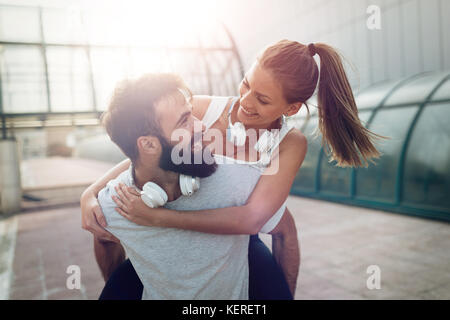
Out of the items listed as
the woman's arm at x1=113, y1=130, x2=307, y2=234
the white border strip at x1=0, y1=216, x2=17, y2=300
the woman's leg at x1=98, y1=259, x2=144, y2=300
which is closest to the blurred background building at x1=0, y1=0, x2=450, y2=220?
the white border strip at x1=0, y1=216, x2=17, y2=300

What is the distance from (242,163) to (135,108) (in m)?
0.45

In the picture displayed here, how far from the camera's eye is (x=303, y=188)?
33.5ft

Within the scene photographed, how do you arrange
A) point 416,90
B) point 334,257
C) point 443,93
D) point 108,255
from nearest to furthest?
point 108,255 → point 334,257 → point 443,93 → point 416,90

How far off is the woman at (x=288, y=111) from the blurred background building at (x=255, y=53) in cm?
600

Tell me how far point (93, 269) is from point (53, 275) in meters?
0.47

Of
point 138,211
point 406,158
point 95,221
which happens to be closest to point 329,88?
point 138,211

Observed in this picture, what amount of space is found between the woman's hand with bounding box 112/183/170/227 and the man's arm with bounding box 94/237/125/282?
0.37m

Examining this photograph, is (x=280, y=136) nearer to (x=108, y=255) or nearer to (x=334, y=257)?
(x=108, y=255)

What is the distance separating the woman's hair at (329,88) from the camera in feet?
6.00

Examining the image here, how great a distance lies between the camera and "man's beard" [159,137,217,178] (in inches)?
55.3

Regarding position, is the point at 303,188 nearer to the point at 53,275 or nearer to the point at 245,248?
the point at 53,275

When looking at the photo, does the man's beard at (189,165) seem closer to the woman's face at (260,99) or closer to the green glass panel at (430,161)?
the woman's face at (260,99)

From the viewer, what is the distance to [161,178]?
150 cm

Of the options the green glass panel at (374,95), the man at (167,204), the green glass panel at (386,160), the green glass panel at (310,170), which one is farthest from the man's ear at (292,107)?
the green glass panel at (310,170)
